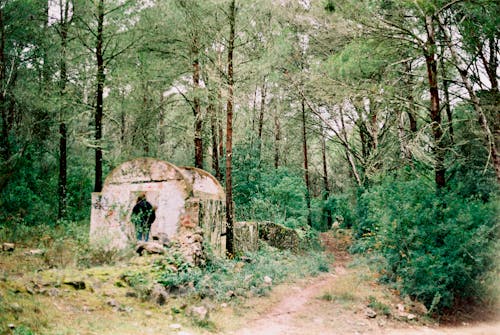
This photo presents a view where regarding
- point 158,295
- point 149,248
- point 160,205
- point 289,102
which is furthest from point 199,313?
point 289,102

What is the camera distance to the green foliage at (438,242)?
22.6 ft

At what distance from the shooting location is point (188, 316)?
5844 millimetres

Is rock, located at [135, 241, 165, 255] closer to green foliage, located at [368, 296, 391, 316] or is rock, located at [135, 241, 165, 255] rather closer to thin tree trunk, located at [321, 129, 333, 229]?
green foliage, located at [368, 296, 391, 316]

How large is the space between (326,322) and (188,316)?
247cm

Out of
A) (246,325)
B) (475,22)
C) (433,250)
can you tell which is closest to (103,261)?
(246,325)

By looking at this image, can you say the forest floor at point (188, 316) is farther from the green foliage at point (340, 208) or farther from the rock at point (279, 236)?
the green foliage at point (340, 208)

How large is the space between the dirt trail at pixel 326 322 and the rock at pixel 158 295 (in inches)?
55.9

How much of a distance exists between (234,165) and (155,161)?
6.83 m

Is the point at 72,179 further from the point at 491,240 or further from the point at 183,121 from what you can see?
the point at 491,240

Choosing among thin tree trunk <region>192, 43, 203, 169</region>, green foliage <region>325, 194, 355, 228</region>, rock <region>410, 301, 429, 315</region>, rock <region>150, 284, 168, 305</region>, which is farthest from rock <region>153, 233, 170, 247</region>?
green foliage <region>325, 194, 355, 228</region>

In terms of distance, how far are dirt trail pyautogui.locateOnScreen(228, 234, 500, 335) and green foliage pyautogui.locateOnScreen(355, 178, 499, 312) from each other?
0.63 m

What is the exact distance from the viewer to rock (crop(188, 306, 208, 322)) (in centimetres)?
570

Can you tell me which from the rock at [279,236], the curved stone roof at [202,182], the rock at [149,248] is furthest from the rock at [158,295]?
the rock at [279,236]

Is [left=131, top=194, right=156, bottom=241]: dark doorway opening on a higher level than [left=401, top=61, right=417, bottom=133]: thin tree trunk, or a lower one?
lower
